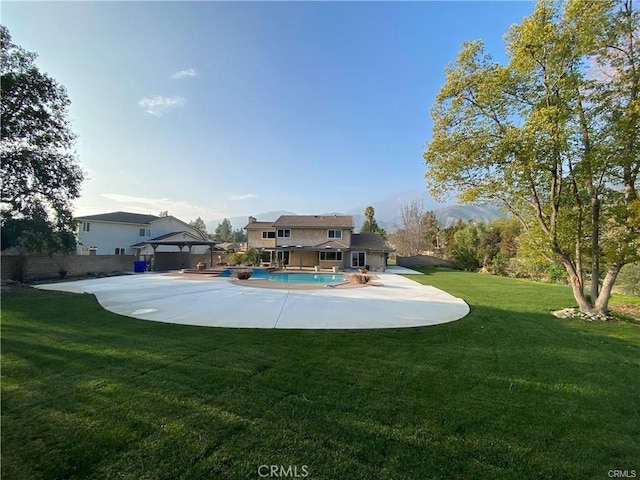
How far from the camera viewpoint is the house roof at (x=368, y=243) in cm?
3026

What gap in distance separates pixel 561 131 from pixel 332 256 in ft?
77.2

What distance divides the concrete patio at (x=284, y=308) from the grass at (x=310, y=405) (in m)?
1.27

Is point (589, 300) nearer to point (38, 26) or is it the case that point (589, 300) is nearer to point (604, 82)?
point (604, 82)

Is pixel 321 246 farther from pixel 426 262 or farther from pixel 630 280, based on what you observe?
pixel 630 280

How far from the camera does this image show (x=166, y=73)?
13.9 m

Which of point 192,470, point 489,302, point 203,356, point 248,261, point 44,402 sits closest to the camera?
point 192,470

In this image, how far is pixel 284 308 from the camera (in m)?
10.0

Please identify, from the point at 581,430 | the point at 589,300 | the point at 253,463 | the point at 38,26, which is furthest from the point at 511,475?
the point at 38,26

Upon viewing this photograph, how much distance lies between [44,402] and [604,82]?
611 inches

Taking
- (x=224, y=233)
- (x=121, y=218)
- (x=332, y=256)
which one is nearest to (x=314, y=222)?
(x=332, y=256)

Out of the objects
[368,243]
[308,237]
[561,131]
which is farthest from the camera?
[368,243]

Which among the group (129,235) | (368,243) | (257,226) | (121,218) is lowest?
(368,243)

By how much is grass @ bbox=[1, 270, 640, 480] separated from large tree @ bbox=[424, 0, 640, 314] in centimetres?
449

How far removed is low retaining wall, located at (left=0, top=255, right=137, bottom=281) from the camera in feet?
54.1
